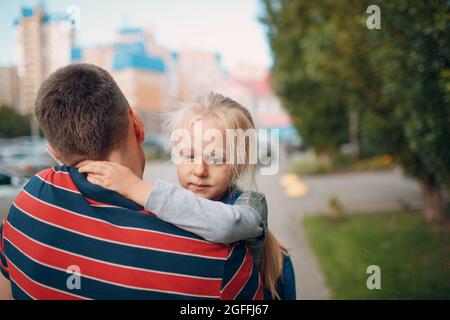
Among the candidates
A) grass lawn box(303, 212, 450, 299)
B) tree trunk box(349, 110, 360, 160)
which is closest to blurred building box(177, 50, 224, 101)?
grass lawn box(303, 212, 450, 299)

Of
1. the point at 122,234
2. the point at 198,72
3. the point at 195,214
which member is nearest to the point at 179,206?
the point at 195,214

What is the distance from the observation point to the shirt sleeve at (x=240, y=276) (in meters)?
1.25

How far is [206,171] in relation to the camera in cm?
153

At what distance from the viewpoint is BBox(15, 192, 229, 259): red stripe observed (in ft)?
3.99

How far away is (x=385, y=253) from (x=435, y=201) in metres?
1.63

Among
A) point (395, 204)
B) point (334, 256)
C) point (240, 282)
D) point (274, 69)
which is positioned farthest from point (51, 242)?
point (274, 69)

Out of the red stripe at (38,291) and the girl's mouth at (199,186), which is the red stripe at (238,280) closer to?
the girl's mouth at (199,186)

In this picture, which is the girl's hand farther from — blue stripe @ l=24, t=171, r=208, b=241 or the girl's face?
the girl's face

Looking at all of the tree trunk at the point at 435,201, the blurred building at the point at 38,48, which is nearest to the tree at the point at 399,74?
the tree trunk at the point at 435,201

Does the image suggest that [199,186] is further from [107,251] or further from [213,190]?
[107,251]

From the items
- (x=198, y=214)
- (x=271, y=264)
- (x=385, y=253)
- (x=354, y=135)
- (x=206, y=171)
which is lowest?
(x=385, y=253)

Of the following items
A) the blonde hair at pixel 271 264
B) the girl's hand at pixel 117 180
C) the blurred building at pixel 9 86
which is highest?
the blurred building at pixel 9 86

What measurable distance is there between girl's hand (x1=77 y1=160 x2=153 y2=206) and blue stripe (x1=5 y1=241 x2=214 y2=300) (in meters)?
0.26
